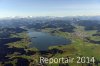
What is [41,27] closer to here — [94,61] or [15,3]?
[15,3]

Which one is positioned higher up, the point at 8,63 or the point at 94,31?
the point at 94,31

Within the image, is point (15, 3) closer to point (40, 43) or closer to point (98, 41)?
point (40, 43)

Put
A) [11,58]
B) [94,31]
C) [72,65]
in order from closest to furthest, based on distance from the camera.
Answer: [72,65]
[11,58]
[94,31]

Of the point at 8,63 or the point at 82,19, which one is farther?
the point at 82,19

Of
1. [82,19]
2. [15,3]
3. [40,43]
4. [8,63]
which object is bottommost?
[8,63]

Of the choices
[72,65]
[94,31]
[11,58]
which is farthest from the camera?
[94,31]

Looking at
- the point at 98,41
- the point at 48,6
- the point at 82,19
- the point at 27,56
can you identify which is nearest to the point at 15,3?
the point at 48,6
